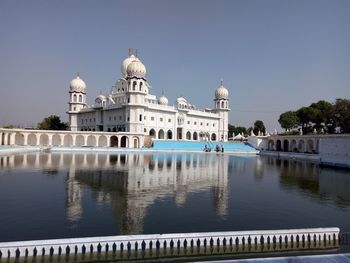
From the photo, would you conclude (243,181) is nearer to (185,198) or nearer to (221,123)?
(185,198)

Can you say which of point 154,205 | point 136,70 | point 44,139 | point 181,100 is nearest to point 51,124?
point 44,139

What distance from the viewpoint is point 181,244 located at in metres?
6.90

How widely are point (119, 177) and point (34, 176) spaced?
472 centimetres

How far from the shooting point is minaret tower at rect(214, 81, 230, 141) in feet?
218

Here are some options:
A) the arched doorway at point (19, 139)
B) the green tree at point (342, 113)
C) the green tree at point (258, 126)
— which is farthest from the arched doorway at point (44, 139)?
the green tree at point (258, 126)

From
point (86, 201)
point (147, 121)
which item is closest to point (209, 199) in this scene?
point (86, 201)

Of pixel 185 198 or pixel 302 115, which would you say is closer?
pixel 185 198

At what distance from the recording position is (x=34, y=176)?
17.3m

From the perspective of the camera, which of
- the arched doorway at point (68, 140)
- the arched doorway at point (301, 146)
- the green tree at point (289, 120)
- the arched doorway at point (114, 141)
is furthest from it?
the green tree at point (289, 120)

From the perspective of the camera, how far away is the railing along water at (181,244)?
627 centimetres

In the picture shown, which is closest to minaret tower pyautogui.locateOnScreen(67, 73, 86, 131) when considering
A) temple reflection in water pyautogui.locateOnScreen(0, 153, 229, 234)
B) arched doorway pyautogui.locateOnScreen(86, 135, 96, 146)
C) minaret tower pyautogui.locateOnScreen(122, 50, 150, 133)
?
arched doorway pyautogui.locateOnScreen(86, 135, 96, 146)

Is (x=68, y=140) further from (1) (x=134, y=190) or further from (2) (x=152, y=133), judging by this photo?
(1) (x=134, y=190)

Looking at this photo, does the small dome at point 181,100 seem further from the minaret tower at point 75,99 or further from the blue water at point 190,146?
the minaret tower at point 75,99

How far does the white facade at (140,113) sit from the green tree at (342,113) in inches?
990
